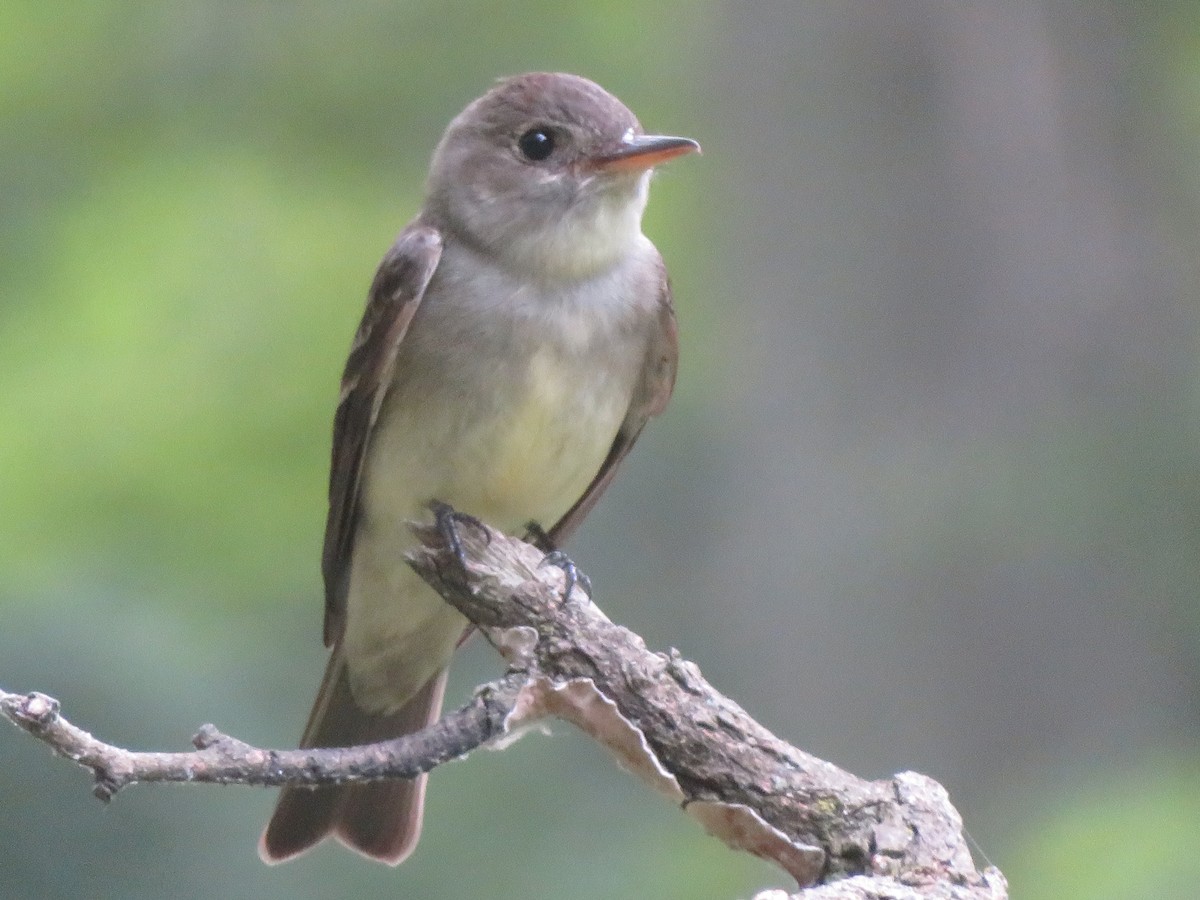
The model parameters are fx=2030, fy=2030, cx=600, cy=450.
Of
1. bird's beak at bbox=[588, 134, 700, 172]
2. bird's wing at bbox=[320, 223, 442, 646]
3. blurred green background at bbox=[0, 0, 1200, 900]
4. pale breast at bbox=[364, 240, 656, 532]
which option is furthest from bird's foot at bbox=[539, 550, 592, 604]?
blurred green background at bbox=[0, 0, 1200, 900]

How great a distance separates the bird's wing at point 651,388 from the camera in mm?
4328

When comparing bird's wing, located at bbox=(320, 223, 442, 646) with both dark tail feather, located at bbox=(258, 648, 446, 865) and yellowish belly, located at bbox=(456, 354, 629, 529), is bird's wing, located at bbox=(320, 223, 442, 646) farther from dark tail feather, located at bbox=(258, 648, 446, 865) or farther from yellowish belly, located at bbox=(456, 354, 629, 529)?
dark tail feather, located at bbox=(258, 648, 446, 865)

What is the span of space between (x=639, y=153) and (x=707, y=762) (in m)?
1.51

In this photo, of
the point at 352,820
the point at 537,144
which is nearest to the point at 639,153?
the point at 537,144

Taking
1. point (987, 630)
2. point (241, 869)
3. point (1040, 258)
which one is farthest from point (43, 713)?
point (1040, 258)

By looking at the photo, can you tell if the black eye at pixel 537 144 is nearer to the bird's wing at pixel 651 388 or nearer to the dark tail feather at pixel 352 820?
the bird's wing at pixel 651 388

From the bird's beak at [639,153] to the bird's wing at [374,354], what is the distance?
398 millimetres

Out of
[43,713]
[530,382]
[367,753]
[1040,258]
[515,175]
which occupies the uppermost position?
[1040,258]

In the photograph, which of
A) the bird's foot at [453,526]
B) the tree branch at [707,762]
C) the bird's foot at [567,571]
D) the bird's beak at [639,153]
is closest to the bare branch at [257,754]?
the tree branch at [707,762]

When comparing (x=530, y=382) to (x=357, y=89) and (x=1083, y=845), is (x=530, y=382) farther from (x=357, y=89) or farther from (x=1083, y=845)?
(x=357, y=89)

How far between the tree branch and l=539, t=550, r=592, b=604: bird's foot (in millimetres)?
43

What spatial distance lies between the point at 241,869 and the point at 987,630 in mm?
2618

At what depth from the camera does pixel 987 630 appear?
6605 mm

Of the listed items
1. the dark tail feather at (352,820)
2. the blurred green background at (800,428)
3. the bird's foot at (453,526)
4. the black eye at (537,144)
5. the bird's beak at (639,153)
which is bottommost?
the dark tail feather at (352,820)
